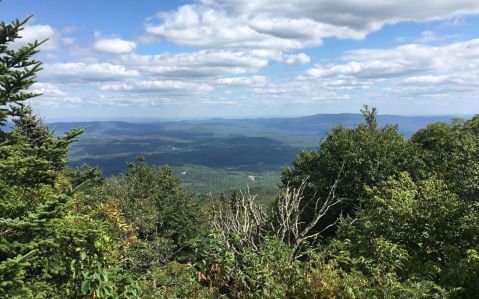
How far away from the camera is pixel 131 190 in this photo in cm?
2592

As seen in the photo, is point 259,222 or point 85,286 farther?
point 259,222

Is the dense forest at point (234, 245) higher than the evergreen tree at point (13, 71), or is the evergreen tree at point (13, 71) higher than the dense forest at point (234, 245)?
the evergreen tree at point (13, 71)

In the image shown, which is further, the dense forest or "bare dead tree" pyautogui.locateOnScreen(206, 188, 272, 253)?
"bare dead tree" pyautogui.locateOnScreen(206, 188, 272, 253)

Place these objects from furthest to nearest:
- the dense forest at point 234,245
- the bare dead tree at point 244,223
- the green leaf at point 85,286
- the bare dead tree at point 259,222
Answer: the bare dead tree at point 259,222, the bare dead tree at point 244,223, the dense forest at point 234,245, the green leaf at point 85,286

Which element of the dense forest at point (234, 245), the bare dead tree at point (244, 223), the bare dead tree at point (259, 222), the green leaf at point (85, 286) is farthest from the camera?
the bare dead tree at point (259, 222)

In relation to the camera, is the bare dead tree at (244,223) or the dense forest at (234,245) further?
the bare dead tree at (244,223)

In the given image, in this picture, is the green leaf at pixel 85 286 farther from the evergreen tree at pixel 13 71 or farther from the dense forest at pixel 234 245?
the evergreen tree at pixel 13 71

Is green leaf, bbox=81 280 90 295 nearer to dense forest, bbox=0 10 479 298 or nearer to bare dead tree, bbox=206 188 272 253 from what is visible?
dense forest, bbox=0 10 479 298

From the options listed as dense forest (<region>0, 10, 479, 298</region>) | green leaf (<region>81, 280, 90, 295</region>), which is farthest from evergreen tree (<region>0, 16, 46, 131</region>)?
Answer: green leaf (<region>81, 280, 90, 295</region>)

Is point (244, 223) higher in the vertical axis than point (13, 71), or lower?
lower

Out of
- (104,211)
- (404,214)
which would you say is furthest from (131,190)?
(404,214)

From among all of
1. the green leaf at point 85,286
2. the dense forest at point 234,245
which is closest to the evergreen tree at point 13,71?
the dense forest at point 234,245

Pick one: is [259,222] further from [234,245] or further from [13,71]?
[13,71]

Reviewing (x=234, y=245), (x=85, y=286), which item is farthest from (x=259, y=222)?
(x=85, y=286)
